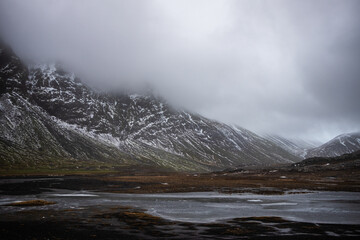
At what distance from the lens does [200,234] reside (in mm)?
27609

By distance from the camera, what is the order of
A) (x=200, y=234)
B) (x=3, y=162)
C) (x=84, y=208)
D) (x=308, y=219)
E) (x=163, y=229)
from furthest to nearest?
(x=3, y=162), (x=84, y=208), (x=308, y=219), (x=163, y=229), (x=200, y=234)

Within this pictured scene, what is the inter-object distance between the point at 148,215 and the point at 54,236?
598 inches

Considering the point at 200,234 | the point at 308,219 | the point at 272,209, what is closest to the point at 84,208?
the point at 200,234

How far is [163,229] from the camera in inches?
1188

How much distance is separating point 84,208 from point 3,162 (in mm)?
168843

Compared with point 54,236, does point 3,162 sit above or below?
above

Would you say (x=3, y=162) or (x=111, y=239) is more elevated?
(x=3, y=162)

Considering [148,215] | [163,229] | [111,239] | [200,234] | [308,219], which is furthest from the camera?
[148,215]

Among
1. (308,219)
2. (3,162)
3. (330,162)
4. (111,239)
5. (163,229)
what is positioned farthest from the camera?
(3,162)

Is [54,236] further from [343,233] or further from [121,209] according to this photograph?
[343,233]

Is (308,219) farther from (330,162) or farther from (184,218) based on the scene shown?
(330,162)

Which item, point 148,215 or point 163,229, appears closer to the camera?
point 163,229

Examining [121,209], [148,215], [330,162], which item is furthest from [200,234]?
[330,162]

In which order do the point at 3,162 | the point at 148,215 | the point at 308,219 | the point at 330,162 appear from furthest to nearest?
the point at 3,162 < the point at 330,162 < the point at 148,215 < the point at 308,219
